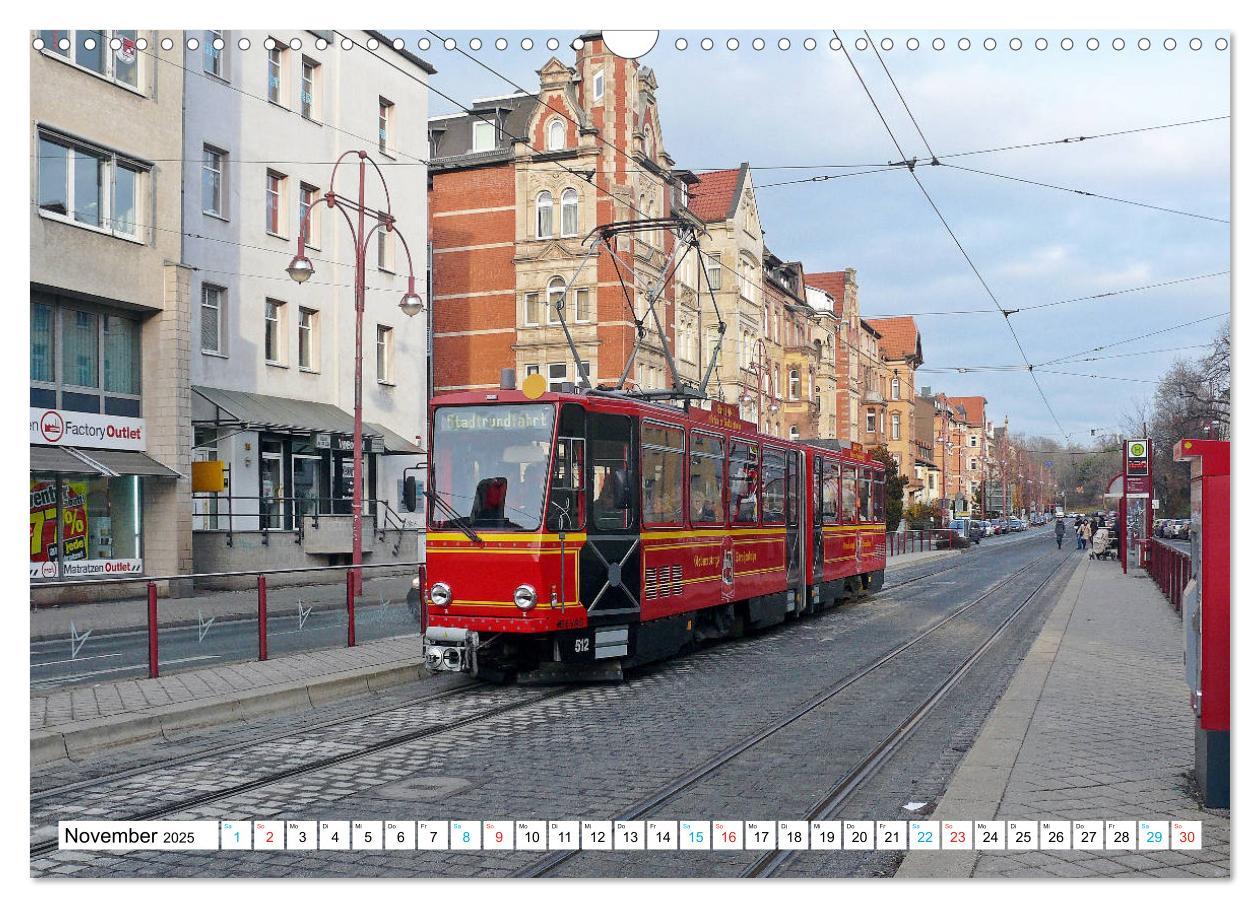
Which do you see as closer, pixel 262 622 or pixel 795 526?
pixel 262 622

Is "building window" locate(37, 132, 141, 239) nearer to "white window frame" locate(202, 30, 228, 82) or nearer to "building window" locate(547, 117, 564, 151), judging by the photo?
"white window frame" locate(202, 30, 228, 82)

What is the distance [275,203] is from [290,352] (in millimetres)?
6424

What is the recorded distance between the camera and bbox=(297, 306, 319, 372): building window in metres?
29.4

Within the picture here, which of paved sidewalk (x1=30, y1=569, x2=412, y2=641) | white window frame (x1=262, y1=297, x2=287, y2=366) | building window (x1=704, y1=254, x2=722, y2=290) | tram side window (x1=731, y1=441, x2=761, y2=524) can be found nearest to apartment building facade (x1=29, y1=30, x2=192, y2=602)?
paved sidewalk (x1=30, y1=569, x2=412, y2=641)

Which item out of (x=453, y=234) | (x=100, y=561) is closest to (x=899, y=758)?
(x=100, y=561)

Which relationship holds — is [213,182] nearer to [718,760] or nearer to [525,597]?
[525,597]

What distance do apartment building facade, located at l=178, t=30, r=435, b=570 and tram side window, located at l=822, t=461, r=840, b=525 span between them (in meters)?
7.22

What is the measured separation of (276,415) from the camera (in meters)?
27.7

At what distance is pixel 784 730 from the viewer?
9.71 m

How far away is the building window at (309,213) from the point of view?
60.7ft

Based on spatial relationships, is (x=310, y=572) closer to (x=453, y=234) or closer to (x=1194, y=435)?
(x=453, y=234)

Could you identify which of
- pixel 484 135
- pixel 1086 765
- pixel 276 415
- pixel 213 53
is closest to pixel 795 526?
pixel 484 135

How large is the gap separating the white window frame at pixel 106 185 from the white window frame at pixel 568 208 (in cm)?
410

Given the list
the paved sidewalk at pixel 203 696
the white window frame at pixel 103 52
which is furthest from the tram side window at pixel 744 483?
the white window frame at pixel 103 52
